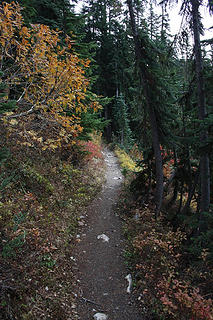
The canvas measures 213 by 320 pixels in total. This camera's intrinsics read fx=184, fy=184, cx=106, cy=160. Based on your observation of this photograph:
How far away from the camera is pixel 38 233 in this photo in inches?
193

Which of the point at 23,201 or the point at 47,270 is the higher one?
the point at 23,201

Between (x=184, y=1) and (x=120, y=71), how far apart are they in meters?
23.1

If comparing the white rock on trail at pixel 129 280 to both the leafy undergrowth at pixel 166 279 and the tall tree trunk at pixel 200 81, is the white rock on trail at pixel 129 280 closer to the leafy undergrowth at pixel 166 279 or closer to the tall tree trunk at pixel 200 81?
the leafy undergrowth at pixel 166 279

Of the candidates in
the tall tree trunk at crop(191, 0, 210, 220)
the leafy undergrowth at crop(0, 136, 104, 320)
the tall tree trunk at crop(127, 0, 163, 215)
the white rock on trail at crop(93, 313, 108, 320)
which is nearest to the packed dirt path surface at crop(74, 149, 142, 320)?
the white rock on trail at crop(93, 313, 108, 320)

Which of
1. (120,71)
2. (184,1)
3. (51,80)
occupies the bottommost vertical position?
(51,80)

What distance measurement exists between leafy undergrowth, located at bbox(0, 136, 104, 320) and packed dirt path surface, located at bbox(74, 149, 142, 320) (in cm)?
34

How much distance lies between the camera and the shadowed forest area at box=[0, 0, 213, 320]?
4.12 metres

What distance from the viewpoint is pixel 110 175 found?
14898 millimetres

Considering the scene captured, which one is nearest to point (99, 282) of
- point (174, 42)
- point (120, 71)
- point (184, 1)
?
point (174, 42)

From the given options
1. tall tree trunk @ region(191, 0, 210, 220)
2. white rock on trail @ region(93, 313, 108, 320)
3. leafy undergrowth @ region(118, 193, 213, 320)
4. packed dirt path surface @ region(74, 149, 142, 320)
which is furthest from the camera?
tall tree trunk @ region(191, 0, 210, 220)

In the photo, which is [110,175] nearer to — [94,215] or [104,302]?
[94,215]

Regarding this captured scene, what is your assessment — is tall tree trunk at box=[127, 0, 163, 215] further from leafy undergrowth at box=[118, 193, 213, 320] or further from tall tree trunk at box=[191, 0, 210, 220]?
tall tree trunk at box=[191, 0, 210, 220]

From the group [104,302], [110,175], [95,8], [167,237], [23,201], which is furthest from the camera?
[95,8]

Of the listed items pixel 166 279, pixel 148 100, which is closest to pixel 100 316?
pixel 166 279
